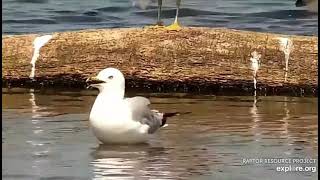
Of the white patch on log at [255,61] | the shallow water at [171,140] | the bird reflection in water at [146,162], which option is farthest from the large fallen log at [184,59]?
the bird reflection in water at [146,162]

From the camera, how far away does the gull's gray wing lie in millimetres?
8266

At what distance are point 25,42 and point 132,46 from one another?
1.24m

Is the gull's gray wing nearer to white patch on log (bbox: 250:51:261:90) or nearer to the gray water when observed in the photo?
white patch on log (bbox: 250:51:261:90)

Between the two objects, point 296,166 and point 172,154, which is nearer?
point 296,166

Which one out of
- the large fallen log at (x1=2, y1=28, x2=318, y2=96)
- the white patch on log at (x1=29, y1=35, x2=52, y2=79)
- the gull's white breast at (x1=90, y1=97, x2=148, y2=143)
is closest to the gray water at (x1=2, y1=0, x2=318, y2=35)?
the white patch on log at (x1=29, y1=35, x2=52, y2=79)

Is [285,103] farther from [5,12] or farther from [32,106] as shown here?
[5,12]

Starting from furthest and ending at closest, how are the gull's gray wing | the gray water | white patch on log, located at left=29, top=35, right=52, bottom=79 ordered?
the gray water → white patch on log, located at left=29, top=35, right=52, bottom=79 → the gull's gray wing

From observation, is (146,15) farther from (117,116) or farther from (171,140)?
(117,116)

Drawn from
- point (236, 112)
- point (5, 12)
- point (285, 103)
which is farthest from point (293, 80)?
point (5, 12)

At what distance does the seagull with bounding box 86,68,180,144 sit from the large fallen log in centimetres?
221

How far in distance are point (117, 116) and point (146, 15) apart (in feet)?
34.1

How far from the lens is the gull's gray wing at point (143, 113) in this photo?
8266 millimetres

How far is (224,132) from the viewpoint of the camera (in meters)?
8.80

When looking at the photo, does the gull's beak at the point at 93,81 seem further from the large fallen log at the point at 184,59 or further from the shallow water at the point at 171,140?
the large fallen log at the point at 184,59
